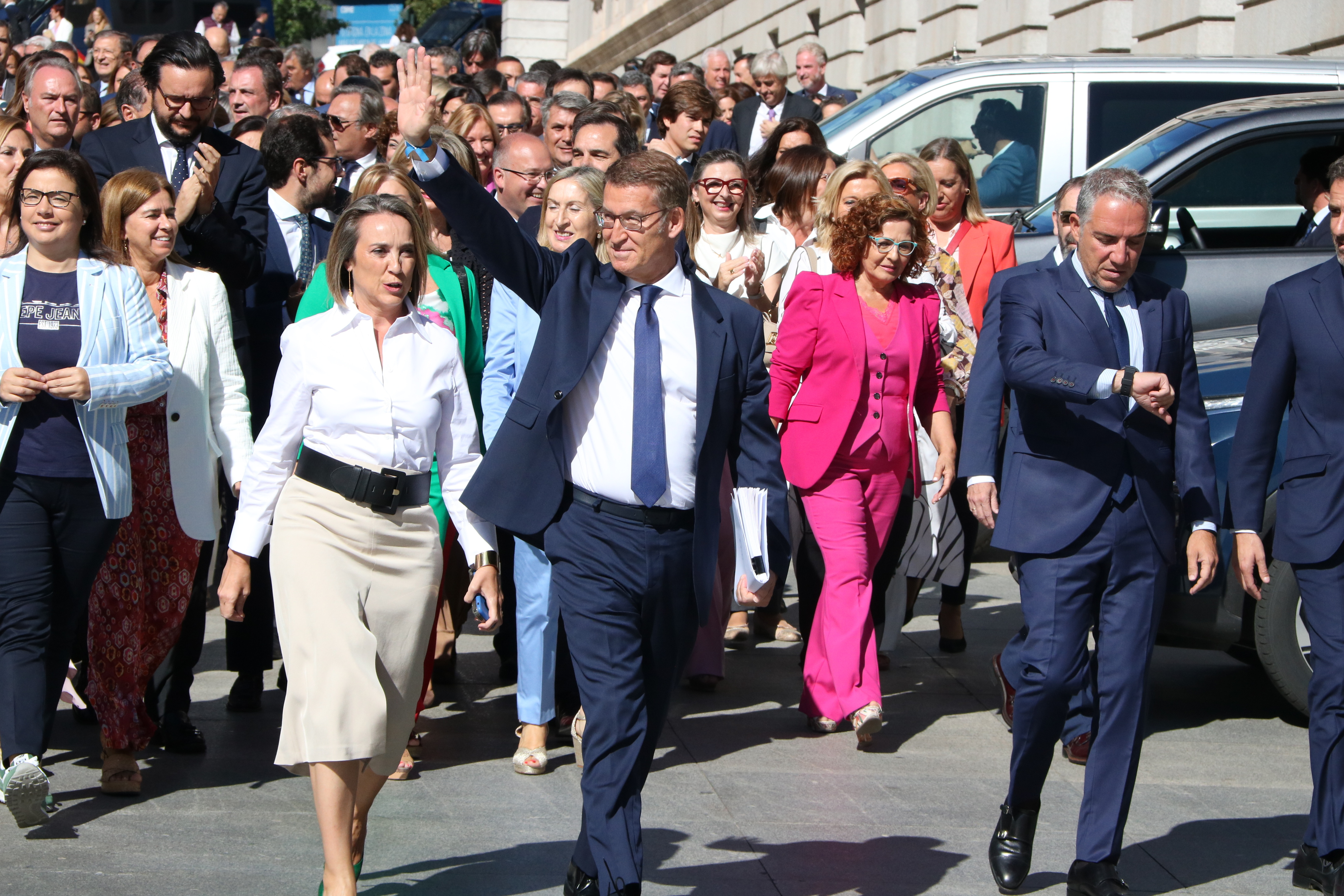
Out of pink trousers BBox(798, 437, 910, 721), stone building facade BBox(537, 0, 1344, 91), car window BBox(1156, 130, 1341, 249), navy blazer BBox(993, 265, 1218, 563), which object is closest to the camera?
navy blazer BBox(993, 265, 1218, 563)

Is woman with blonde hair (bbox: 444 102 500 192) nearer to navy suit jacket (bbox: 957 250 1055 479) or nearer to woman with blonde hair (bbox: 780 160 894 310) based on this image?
woman with blonde hair (bbox: 780 160 894 310)

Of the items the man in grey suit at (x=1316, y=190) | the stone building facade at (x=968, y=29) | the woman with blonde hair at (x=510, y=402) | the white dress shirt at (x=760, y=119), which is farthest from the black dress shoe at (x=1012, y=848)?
the stone building facade at (x=968, y=29)

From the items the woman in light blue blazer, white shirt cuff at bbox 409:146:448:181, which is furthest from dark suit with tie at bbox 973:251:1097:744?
the woman in light blue blazer

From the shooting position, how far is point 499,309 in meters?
6.23

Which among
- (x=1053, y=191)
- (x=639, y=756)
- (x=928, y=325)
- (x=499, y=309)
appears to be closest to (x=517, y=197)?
(x=499, y=309)

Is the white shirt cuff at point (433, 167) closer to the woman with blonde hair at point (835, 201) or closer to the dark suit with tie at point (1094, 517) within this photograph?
the dark suit with tie at point (1094, 517)

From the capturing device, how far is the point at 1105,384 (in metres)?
4.68

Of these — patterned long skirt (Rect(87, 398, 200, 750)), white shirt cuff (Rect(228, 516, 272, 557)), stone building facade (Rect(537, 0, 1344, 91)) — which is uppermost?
stone building facade (Rect(537, 0, 1344, 91))

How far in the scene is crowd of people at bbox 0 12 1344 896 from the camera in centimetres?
443

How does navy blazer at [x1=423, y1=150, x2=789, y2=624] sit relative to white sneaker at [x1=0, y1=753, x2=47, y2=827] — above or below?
above

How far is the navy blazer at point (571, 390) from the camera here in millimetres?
4414

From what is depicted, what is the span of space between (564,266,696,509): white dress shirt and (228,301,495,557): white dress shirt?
1.30 ft

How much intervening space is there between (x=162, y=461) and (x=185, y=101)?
1.96 m

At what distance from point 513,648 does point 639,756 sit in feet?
9.80
